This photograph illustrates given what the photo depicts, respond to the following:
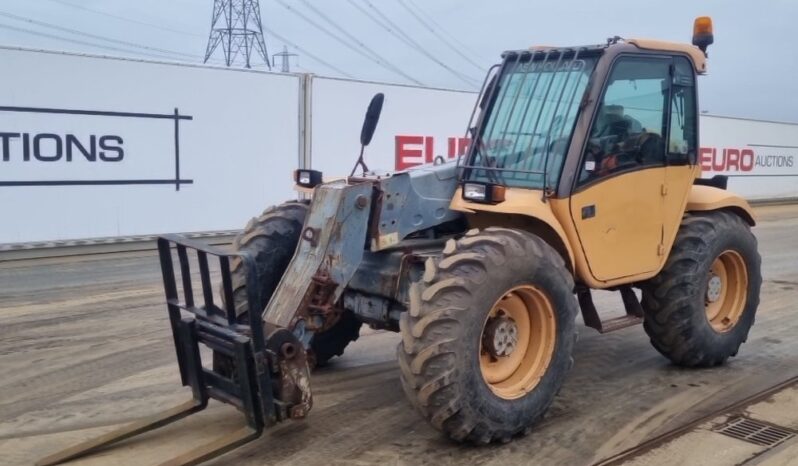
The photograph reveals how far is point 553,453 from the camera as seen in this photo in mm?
4680

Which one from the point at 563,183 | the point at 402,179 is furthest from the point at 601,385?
the point at 402,179

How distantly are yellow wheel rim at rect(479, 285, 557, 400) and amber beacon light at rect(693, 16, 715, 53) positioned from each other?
9.06ft

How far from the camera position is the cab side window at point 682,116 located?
605cm

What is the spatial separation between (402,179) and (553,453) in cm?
188

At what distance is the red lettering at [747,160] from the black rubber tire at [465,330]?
19.4 m

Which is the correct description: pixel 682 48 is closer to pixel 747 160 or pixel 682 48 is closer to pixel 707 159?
pixel 707 159

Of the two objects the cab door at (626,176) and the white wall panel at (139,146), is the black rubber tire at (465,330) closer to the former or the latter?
the cab door at (626,176)

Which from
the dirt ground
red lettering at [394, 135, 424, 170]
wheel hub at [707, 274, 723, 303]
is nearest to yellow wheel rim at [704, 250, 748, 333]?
wheel hub at [707, 274, 723, 303]

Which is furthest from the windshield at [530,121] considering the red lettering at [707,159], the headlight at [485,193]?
the red lettering at [707,159]

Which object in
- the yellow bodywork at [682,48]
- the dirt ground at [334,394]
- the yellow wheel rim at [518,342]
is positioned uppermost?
the yellow bodywork at [682,48]

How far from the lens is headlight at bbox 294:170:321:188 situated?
563cm

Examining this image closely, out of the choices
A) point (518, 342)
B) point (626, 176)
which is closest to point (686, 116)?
point (626, 176)

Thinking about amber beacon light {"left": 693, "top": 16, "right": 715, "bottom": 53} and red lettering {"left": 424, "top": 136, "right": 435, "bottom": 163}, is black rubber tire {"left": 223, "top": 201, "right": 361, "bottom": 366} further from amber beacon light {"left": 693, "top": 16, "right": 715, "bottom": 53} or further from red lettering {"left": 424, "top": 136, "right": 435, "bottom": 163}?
red lettering {"left": 424, "top": 136, "right": 435, "bottom": 163}

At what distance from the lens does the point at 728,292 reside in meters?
6.64
